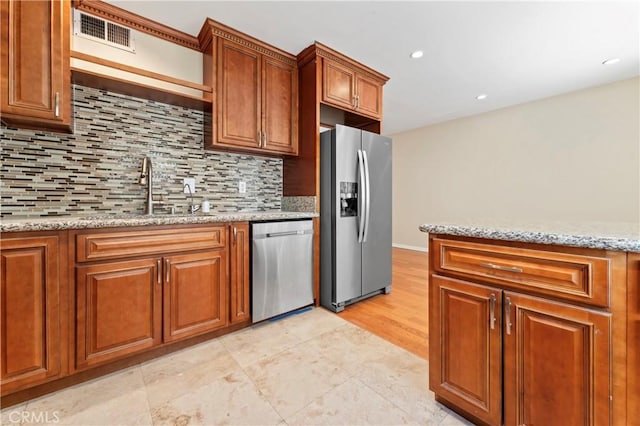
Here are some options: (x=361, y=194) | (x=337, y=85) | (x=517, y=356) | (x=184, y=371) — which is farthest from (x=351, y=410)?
(x=337, y=85)

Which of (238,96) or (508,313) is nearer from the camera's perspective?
Answer: (508,313)

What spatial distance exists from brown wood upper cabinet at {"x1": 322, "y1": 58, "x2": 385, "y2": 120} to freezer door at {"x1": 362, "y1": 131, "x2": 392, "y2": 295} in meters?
0.39

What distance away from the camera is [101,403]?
137 cm

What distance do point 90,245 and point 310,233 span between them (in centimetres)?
153

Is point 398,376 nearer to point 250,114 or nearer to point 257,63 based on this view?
point 250,114

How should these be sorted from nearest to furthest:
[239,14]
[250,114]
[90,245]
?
[90,245]
[239,14]
[250,114]

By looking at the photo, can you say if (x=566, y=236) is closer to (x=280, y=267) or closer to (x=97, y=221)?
(x=280, y=267)

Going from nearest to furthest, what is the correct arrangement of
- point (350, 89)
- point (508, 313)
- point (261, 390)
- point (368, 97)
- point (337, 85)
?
point (508, 313) < point (261, 390) < point (337, 85) < point (350, 89) < point (368, 97)

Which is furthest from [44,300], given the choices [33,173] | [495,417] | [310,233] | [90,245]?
[495,417]

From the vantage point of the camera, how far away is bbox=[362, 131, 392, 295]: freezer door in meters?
2.74

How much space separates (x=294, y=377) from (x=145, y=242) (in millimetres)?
1206

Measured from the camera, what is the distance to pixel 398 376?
5.16ft

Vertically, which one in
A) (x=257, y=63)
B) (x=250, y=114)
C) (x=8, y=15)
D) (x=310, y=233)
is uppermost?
(x=257, y=63)

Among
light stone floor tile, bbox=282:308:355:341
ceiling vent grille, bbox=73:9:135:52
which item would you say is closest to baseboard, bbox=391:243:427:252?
light stone floor tile, bbox=282:308:355:341
